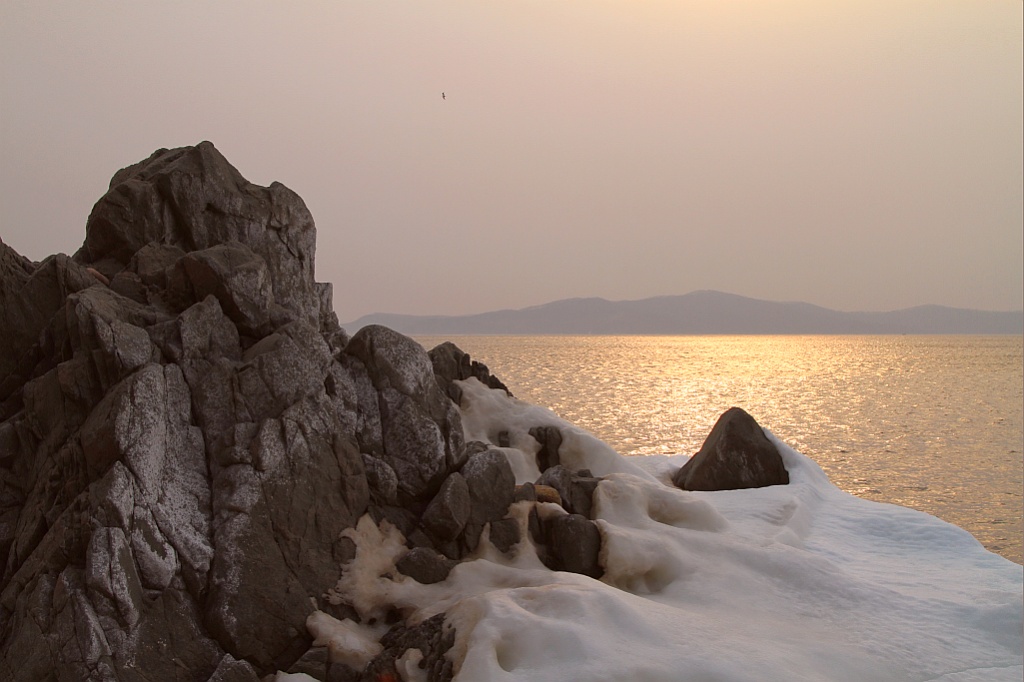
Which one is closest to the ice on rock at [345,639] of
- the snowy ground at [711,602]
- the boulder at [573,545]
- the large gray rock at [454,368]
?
the snowy ground at [711,602]

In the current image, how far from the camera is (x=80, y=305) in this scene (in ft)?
36.7

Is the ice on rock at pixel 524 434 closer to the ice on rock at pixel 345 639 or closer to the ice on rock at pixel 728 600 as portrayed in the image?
the ice on rock at pixel 728 600

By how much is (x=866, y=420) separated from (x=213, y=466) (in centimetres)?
5189

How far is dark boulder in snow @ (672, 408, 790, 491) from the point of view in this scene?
2089 cm

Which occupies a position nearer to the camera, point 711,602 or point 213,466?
point 213,466

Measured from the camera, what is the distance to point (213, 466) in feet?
35.5

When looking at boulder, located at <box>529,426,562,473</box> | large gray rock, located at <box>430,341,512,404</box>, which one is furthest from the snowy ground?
large gray rock, located at <box>430,341,512,404</box>

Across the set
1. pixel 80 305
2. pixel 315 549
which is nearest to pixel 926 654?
pixel 315 549

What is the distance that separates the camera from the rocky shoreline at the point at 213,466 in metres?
9.34

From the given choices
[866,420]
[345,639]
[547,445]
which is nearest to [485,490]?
[345,639]

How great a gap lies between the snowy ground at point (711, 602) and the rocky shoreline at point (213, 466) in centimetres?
38

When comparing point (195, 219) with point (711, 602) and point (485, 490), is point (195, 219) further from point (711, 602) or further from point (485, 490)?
point (711, 602)

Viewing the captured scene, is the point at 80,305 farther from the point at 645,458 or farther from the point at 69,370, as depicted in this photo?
the point at 645,458

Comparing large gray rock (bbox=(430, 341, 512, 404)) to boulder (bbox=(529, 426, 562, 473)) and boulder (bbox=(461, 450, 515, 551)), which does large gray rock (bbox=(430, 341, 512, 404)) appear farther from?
boulder (bbox=(461, 450, 515, 551))
